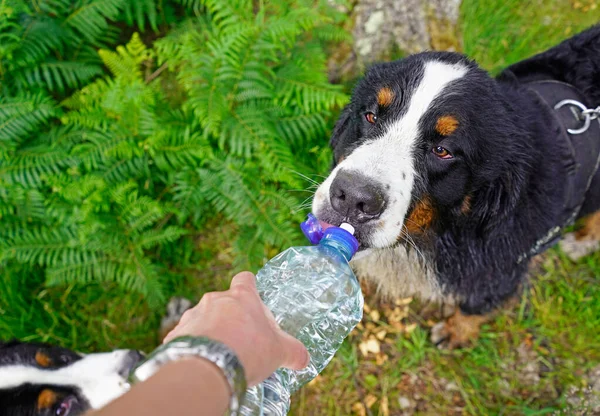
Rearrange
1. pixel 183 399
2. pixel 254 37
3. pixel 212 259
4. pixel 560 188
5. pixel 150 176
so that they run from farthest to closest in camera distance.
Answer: pixel 212 259
pixel 150 176
pixel 254 37
pixel 560 188
pixel 183 399

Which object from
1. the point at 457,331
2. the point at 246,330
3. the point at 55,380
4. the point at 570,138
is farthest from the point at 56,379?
the point at 570,138

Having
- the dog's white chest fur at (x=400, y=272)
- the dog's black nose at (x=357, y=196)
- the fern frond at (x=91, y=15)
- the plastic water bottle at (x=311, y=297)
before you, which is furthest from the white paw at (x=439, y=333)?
the fern frond at (x=91, y=15)

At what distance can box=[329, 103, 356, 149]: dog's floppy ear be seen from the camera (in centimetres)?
262

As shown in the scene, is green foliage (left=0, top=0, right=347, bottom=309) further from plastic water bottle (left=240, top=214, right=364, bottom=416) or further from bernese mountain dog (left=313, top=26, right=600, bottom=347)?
plastic water bottle (left=240, top=214, right=364, bottom=416)

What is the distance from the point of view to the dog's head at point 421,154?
208 cm

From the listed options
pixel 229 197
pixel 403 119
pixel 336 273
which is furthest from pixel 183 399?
pixel 229 197

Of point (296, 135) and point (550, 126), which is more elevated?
point (550, 126)

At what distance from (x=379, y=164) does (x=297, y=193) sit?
4.95ft

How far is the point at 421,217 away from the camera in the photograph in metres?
2.38

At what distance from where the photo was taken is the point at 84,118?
3.26m

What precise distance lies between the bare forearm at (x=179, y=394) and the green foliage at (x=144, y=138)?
6.81 feet

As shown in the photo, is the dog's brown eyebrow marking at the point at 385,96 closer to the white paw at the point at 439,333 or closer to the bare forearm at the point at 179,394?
the bare forearm at the point at 179,394

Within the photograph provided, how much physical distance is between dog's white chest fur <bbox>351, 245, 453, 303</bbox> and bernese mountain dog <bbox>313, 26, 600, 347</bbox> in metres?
0.01

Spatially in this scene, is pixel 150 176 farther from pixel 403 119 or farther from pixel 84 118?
pixel 403 119
